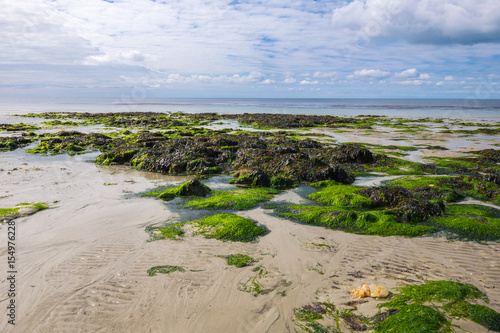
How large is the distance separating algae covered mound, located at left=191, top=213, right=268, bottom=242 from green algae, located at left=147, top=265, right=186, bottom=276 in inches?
48.2

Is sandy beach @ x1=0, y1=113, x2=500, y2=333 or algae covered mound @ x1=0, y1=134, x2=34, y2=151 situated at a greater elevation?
algae covered mound @ x1=0, y1=134, x2=34, y2=151

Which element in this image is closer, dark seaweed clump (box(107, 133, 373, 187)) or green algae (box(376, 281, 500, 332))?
green algae (box(376, 281, 500, 332))

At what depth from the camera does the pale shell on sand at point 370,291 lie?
3.99m

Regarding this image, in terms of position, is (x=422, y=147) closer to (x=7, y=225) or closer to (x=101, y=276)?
(x=101, y=276)

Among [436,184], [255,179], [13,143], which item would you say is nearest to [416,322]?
[255,179]

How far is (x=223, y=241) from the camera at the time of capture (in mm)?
5777

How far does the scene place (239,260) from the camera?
199 inches

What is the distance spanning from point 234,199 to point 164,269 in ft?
11.8

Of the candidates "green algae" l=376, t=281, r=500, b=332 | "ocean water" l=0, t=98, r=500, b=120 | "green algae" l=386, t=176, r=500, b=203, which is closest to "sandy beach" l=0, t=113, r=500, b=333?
"green algae" l=376, t=281, r=500, b=332

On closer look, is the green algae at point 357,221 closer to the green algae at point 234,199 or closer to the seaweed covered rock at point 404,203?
the seaweed covered rock at point 404,203

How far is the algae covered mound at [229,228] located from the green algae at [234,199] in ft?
3.51

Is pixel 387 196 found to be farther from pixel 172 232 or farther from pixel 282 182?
pixel 172 232

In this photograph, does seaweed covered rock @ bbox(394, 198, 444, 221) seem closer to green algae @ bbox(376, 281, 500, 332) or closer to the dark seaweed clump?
green algae @ bbox(376, 281, 500, 332)

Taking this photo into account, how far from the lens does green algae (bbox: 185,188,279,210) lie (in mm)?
7785
